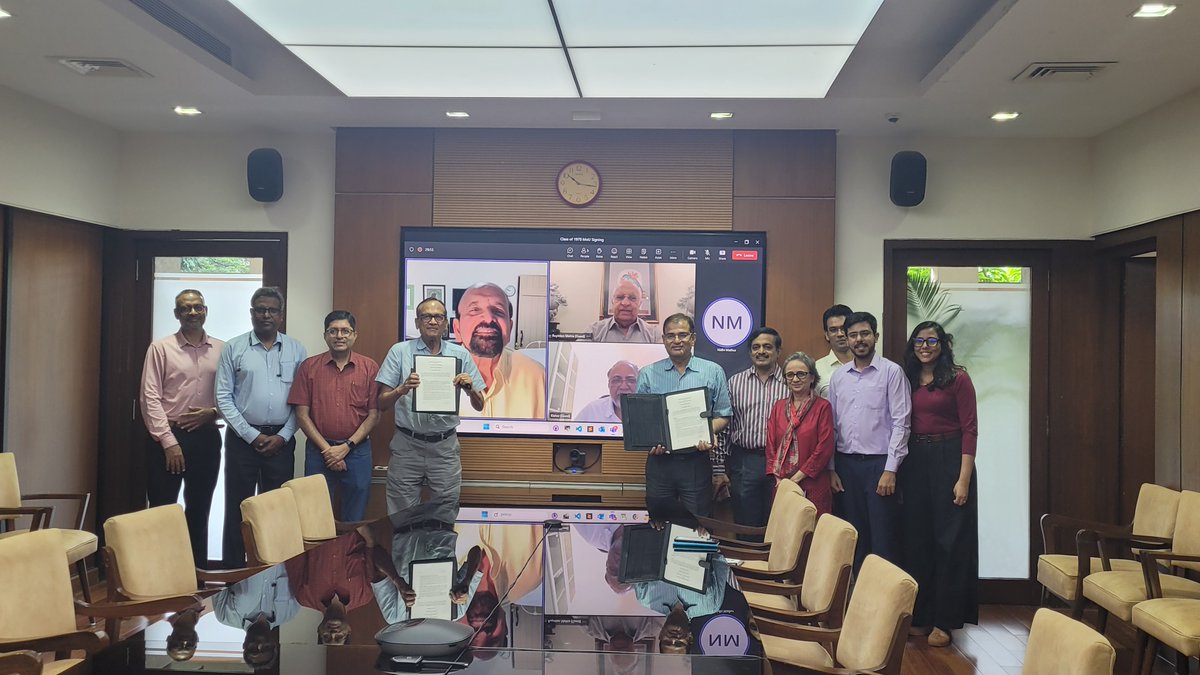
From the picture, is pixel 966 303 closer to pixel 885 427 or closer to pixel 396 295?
pixel 885 427

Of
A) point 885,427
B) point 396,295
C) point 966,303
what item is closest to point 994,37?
point 885,427

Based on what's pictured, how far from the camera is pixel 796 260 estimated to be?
623cm

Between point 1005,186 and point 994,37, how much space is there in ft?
7.82

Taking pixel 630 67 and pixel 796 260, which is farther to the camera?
pixel 796 260

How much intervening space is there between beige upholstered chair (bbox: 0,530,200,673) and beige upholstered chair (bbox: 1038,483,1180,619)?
4267mm

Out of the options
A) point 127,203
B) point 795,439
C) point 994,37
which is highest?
point 994,37

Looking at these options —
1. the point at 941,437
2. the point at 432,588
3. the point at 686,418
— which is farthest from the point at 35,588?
the point at 941,437

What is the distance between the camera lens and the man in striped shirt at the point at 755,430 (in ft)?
18.0

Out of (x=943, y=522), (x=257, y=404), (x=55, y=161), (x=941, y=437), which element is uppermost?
(x=55, y=161)

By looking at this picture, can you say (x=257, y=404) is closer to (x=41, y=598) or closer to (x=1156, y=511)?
(x=41, y=598)

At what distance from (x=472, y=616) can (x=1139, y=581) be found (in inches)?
144

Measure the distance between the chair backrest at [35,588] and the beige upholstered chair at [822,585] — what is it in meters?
2.40

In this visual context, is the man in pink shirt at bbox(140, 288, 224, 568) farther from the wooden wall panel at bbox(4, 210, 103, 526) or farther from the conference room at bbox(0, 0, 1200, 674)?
the wooden wall panel at bbox(4, 210, 103, 526)

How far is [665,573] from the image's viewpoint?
3314 mm
